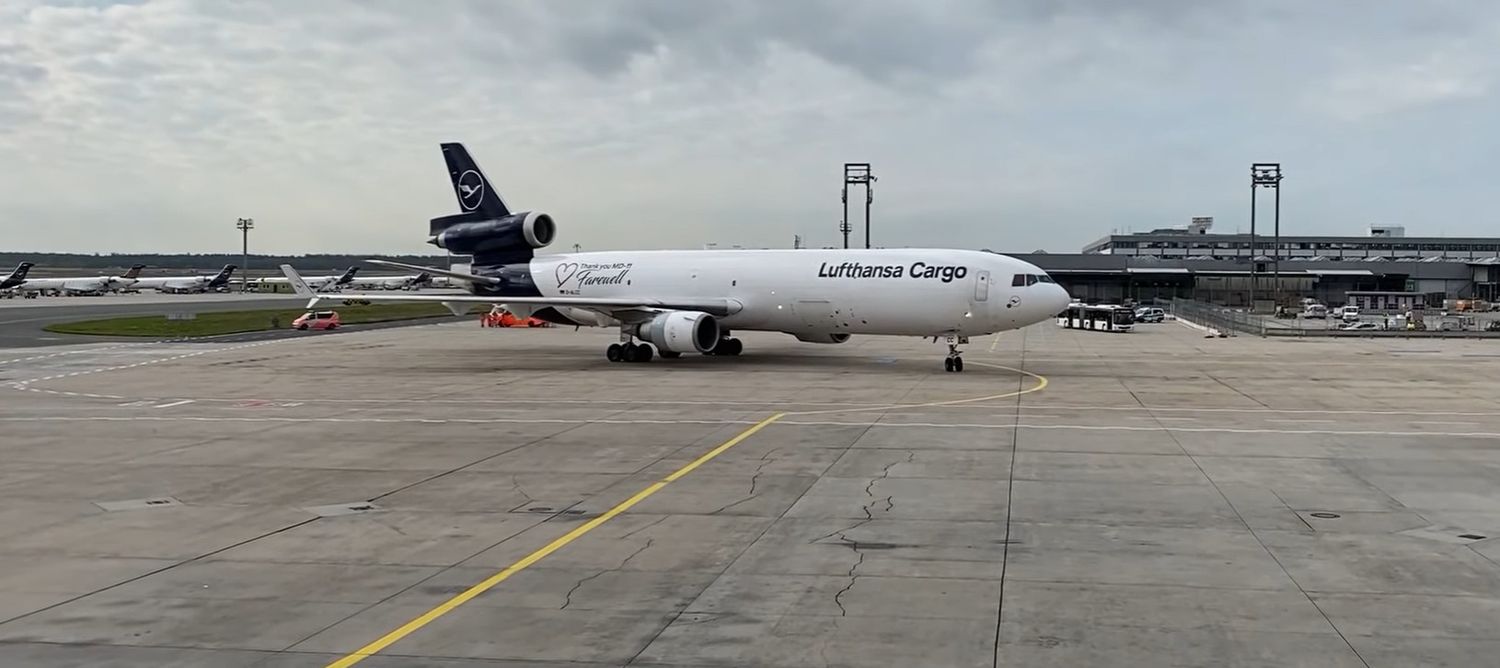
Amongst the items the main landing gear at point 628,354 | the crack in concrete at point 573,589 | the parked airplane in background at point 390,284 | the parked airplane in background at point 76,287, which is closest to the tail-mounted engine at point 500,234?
the main landing gear at point 628,354

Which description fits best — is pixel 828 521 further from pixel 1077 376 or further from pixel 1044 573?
pixel 1077 376

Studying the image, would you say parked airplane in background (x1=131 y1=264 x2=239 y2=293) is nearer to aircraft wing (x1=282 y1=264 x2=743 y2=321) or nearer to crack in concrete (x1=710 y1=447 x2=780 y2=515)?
aircraft wing (x1=282 y1=264 x2=743 y2=321)

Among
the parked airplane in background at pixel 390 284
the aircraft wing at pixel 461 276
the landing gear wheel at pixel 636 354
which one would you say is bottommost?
the landing gear wheel at pixel 636 354

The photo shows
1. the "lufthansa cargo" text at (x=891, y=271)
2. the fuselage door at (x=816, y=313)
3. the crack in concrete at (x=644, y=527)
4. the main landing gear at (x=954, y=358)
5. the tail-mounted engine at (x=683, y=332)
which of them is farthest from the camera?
the tail-mounted engine at (x=683, y=332)

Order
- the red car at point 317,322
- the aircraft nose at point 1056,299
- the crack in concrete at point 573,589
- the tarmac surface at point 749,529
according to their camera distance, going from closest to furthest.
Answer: the tarmac surface at point 749,529
the crack in concrete at point 573,589
the aircraft nose at point 1056,299
the red car at point 317,322

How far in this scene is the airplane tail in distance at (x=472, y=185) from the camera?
4503cm

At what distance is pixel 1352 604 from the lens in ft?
29.7

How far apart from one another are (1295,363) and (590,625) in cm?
3607

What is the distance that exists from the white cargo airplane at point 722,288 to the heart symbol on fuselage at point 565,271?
5 cm

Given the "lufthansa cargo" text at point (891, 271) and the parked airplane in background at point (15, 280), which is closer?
the "lufthansa cargo" text at point (891, 271)

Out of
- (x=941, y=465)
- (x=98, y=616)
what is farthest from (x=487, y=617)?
(x=941, y=465)

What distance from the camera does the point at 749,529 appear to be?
12.0 metres

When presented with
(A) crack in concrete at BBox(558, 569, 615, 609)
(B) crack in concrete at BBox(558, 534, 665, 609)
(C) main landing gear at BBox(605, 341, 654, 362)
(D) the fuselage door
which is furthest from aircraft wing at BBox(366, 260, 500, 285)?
(A) crack in concrete at BBox(558, 569, 615, 609)

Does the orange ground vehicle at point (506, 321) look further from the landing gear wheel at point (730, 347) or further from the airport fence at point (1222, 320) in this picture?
the airport fence at point (1222, 320)
